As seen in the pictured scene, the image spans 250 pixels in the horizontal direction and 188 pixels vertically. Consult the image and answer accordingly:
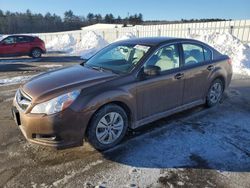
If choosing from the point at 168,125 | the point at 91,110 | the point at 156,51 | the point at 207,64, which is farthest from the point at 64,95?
the point at 207,64

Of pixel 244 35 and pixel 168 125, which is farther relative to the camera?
pixel 244 35

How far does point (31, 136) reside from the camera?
371cm

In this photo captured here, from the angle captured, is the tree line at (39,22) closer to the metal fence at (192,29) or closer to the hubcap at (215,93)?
the metal fence at (192,29)

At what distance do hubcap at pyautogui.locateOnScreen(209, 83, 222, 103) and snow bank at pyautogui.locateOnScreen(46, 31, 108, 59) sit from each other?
1612 cm

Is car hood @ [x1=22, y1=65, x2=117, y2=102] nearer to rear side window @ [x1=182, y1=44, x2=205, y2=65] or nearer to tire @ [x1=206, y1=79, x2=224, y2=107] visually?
rear side window @ [x1=182, y1=44, x2=205, y2=65]

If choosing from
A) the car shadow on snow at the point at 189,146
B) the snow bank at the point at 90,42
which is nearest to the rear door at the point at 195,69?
the car shadow on snow at the point at 189,146

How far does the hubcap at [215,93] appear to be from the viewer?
589 cm

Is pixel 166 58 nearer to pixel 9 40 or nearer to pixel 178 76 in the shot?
pixel 178 76

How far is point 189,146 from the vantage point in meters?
4.22

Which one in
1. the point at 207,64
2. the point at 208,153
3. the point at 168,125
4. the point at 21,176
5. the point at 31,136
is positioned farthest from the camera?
the point at 207,64

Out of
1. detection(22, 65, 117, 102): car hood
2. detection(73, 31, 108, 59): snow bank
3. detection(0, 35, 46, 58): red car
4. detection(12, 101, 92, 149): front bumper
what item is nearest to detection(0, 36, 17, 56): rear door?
detection(0, 35, 46, 58): red car

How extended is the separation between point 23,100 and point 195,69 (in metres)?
3.16

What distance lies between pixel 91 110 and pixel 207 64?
9.66 ft

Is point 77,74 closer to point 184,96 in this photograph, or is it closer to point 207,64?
point 184,96
